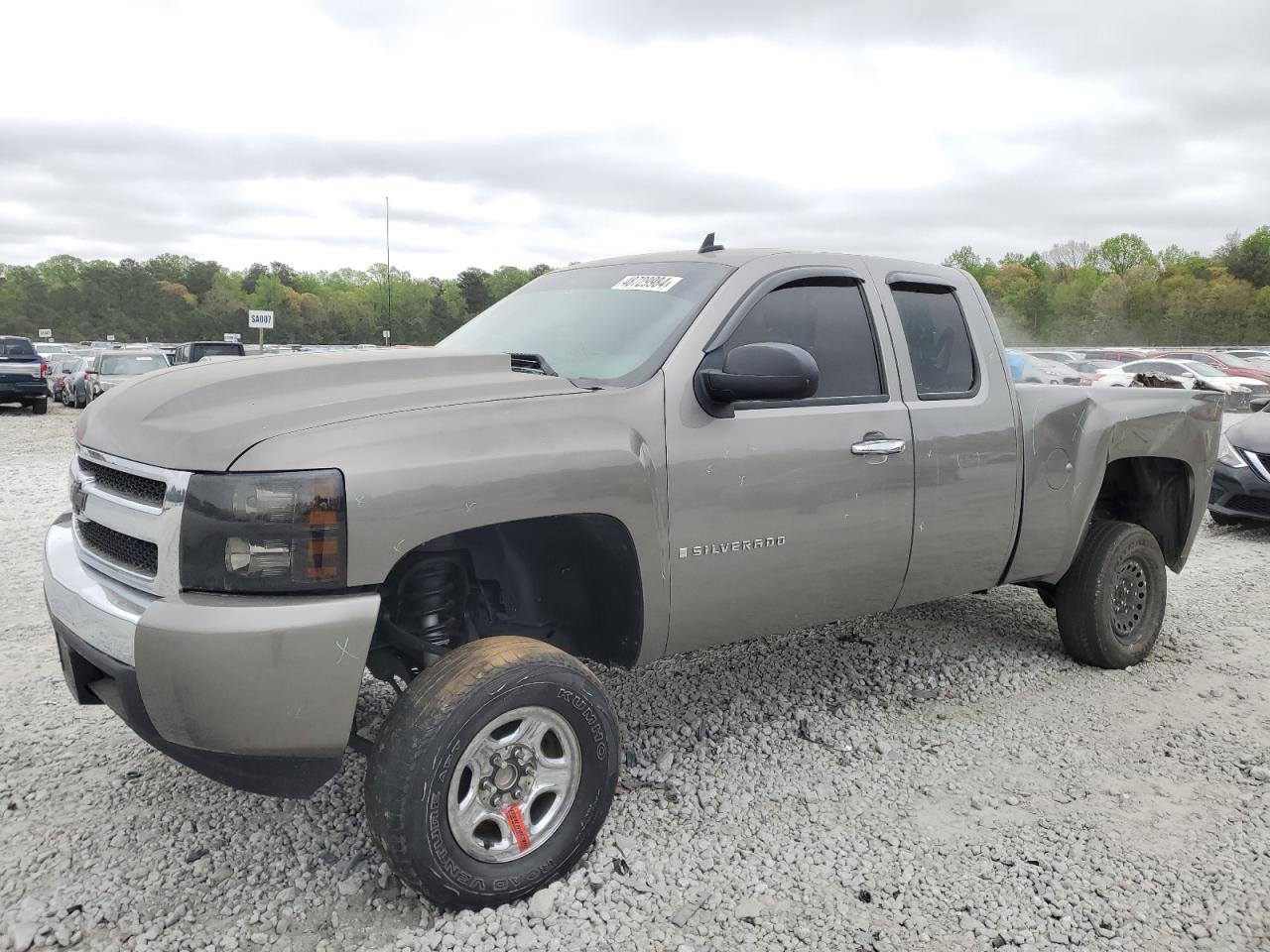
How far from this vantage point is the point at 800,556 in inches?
134

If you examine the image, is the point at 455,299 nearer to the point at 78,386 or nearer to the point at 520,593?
the point at 78,386

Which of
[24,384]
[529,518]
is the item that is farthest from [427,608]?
[24,384]

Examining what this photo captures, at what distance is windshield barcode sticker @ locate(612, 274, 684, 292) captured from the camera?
3612mm

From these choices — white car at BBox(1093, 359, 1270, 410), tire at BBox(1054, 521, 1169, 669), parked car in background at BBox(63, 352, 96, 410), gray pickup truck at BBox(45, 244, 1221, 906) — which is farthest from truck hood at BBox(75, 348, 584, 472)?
white car at BBox(1093, 359, 1270, 410)

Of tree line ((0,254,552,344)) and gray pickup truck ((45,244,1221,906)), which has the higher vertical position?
tree line ((0,254,552,344))

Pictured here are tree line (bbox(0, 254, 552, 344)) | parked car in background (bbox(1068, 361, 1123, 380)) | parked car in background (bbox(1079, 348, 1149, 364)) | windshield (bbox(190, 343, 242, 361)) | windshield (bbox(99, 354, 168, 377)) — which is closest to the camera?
windshield (bbox(99, 354, 168, 377))

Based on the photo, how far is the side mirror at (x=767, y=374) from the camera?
3029mm

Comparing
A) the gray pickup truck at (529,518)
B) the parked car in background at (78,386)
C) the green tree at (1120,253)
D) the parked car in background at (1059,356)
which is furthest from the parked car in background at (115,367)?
the green tree at (1120,253)

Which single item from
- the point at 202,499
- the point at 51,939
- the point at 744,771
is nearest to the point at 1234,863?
the point at 744,771

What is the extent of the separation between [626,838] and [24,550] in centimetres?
590

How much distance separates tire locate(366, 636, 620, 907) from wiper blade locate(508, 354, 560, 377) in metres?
1.00

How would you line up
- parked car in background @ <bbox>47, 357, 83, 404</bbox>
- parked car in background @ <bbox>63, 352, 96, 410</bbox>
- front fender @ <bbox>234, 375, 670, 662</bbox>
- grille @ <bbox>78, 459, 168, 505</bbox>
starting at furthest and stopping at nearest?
parked car in background @ <bbox>47, 357, 83, 404</bbox>, parked car in background @ <bbox>63, 352, 96, 410</bbox>, grille @ <bbox>78, 459, 168, 505</bbox>, front fender @ <bbox>234, 375, 670, 662</bbox>

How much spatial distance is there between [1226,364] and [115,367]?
32874mm

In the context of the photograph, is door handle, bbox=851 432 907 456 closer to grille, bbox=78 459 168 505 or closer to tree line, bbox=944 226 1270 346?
grille, bbox=78 459 168 505
